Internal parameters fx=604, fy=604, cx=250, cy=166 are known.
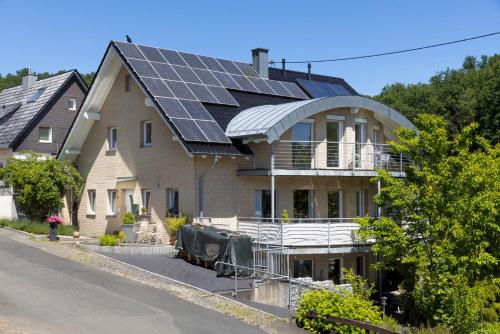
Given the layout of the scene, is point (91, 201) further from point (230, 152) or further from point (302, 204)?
point (302, 204)

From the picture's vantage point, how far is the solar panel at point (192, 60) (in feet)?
93.4

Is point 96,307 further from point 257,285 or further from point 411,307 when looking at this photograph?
point 411,307

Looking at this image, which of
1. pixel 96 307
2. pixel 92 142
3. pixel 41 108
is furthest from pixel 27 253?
pixel 41 108

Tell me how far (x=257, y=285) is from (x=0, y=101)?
34.8 meters

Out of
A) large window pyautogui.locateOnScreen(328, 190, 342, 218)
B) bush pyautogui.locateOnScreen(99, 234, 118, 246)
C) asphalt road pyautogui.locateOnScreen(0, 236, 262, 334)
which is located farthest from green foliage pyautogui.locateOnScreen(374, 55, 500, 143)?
asphalt road pyautogui.locateOnScreen(0, 236, 262, 334)

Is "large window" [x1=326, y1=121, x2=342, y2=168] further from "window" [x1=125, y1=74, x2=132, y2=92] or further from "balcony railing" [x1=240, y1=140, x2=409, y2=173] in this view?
"window" [x1=125, y1=74, x2=132, y2=92]

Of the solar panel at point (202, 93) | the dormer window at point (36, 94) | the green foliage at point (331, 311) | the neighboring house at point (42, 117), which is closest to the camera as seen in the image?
the green foliage at point (331, 311)

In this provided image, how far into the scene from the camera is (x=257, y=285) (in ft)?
59.4

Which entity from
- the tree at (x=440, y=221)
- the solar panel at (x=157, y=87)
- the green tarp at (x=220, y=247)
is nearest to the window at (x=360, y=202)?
the tree at (x=440, y=221)

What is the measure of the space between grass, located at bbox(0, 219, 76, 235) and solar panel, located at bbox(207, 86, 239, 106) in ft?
30.1

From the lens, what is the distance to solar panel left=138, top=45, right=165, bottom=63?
26.9 meters

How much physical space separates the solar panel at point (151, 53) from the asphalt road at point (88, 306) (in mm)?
11193

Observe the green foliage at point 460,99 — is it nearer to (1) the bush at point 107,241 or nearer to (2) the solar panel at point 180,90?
(2) the solar panel at point 180,90

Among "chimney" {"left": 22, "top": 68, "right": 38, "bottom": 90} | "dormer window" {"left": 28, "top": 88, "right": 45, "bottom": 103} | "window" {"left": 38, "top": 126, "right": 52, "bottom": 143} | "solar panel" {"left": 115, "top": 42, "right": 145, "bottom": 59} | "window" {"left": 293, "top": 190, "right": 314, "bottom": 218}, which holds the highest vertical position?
"chimney" {"left": 22, "top": 68, "right": 38, "bottom": 90}
